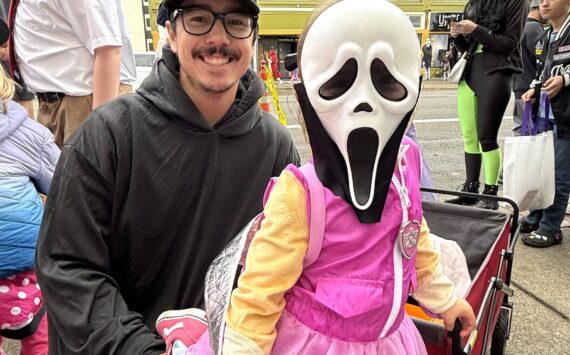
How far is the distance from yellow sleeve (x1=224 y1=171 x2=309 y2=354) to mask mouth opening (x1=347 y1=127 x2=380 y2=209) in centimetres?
12

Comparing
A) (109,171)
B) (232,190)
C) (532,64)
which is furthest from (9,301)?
(532,64)

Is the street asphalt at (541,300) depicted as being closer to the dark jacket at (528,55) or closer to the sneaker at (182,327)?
the sneaker at (182,327)

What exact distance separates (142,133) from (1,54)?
1.64 m

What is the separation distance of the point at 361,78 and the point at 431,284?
0.63 m

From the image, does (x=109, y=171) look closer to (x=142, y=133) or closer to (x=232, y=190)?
(x=142, y=133)

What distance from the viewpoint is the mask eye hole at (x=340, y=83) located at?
1052mm

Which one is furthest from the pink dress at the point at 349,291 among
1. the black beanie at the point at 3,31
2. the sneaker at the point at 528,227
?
the sneaker at the point at 528,227

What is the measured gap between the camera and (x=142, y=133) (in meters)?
1.44

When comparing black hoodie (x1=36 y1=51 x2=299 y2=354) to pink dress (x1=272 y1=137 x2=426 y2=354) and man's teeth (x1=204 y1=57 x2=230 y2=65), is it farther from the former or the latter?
pink dress (x1=272 y1=137 x2=426 y2=354)

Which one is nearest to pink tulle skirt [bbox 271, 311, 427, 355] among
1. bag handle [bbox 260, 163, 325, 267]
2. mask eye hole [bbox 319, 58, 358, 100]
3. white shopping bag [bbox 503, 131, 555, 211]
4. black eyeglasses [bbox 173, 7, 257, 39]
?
bag handle [bbox 260, 163, 325, 267]

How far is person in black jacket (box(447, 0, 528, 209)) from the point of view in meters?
3.70

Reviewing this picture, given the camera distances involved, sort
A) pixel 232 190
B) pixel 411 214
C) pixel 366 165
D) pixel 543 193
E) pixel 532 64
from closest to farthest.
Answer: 1. pixel 366 165
2. pixel 411 214
3. pixel 232 190
4. pixel 543 193
5. pixel 532 64

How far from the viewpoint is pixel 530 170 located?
3.33 m

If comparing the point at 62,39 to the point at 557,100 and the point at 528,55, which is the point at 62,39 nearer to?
the point at 557,100
